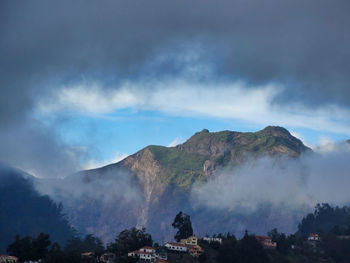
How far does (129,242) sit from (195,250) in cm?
2068

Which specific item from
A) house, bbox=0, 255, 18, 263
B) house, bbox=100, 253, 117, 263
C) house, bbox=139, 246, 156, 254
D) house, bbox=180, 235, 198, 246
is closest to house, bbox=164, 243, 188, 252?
house, bbox=180, 235, 198, 246

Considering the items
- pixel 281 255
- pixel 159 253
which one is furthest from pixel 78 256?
pixel 281 255

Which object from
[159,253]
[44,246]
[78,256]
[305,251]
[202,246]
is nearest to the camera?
[78,256]

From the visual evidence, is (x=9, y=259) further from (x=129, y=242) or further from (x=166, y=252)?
(x=166, y=252)

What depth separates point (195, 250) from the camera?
17912 centimetres

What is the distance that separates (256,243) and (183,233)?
28.7 m

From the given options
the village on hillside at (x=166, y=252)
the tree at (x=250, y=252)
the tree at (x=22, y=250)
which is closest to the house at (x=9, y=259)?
the village on hillside at (x=166, y=252)

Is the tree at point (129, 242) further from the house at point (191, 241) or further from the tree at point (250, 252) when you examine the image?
the tree at point (250, 252)

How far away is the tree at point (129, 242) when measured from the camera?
170038mm

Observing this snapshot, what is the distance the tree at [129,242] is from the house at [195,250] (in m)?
13.6

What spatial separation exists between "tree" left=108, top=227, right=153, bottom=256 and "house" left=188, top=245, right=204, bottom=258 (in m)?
13.6

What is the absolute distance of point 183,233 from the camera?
655 ft

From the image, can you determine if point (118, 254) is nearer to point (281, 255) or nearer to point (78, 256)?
point (78, 256)

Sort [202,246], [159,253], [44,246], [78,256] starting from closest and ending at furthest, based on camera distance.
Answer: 1. [78,256]
2. [44,246]
3. [159,253]
4. [202,246]
